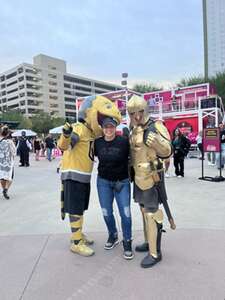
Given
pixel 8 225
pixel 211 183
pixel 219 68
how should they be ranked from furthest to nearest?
pixel 219 68
pixel 211 183
pixel 8 225

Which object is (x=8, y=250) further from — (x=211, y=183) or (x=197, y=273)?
(x=211, y=183)

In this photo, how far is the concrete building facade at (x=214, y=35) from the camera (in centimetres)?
4350

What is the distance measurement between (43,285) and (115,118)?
185 cm

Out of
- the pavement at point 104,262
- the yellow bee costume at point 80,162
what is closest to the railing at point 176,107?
the pavement at point 104,262

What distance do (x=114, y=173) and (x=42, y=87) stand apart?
98.2 metres

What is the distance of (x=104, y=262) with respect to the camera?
3.07m

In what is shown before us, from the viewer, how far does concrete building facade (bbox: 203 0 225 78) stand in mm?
43500

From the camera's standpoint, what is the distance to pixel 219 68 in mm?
42406

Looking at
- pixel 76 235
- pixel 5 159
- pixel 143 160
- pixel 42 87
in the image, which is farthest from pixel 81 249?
pixel 42 87

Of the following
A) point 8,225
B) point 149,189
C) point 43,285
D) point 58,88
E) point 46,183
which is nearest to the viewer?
point 43,285

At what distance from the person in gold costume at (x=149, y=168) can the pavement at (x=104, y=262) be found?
0.29 m

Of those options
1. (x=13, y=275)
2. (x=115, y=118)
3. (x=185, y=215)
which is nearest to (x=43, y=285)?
(x=13, y=275)

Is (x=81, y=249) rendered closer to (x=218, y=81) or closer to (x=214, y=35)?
(x=218, y=81)

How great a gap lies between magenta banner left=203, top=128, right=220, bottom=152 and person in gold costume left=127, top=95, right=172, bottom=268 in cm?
522
